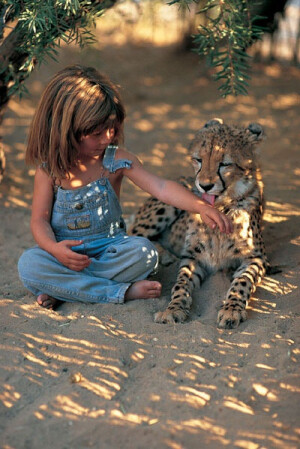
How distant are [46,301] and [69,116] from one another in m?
1.12

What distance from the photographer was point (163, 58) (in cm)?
1001

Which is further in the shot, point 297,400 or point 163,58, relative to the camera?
point 163,58

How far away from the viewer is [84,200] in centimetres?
395

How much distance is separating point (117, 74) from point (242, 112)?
2314mm

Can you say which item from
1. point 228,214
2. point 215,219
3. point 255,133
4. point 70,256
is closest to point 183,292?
point 215,219

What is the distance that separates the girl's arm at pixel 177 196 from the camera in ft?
12.2

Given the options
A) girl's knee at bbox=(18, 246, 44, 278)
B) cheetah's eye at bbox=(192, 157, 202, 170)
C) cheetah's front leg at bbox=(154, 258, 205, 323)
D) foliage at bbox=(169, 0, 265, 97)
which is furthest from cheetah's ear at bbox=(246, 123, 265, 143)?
girl's knee at bbox=(18, 246, 44, 278)

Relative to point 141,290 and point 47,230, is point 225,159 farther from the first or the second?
point 47,230

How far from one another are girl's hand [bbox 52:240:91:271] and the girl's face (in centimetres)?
60

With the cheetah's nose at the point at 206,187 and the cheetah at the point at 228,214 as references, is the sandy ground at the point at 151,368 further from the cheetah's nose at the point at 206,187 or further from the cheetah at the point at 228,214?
the cheetah's nose at the point at 206,187

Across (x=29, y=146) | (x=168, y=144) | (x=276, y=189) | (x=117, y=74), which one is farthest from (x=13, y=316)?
(x=117, y=74)

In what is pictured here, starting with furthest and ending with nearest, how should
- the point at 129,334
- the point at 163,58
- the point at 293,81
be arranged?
the point at 163,58, the point at 293,81, the point at 129,334

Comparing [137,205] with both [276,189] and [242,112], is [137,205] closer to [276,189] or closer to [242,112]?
[276,189]

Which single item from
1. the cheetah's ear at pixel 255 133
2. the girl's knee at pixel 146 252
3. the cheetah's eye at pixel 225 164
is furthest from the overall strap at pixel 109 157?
the cheetah's ear at pixel 255 133
